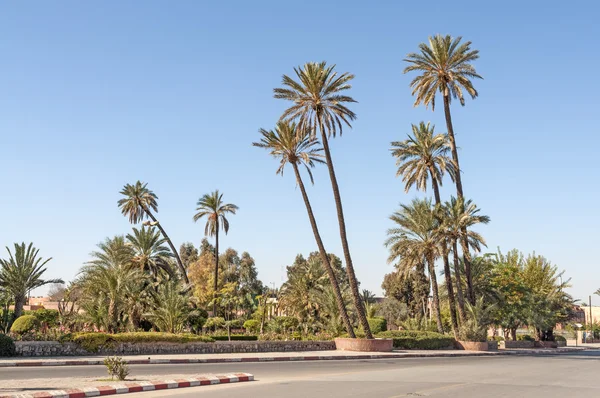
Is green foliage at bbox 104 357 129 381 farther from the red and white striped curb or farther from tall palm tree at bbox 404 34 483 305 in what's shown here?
tall palm tree at bbox 404 34 483 305

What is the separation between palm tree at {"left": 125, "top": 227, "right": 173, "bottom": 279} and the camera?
A: 57188 mm

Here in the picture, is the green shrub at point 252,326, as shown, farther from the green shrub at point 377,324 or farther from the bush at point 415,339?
the bush at point 415,339

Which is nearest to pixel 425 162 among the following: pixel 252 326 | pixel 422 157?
pixel 422 157

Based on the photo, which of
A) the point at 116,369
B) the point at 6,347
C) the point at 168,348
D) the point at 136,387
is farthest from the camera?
the point at 168,348

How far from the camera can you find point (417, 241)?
169ft

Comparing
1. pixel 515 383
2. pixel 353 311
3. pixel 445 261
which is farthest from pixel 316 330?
pixel 515 383

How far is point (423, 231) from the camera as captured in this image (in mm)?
51125

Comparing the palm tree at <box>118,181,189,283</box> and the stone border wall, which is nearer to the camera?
the stone border wall

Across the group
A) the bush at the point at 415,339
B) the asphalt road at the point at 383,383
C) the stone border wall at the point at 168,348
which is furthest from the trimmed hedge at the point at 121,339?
the bush at the point at 415,339

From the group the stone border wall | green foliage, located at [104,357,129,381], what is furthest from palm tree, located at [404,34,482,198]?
green foliage, located at [104,357,129,381]

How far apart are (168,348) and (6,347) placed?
836 centimetres

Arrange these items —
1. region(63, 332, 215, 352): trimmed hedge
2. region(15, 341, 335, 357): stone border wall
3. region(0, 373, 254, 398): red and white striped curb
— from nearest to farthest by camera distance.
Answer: region(0, 373, 254, 398): red and white striped curb → region(15, 341, 335, 357): stone border wall → region(63, 332, 215, 352): trimmed hedge

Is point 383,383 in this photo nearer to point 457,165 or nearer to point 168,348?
point 168,348

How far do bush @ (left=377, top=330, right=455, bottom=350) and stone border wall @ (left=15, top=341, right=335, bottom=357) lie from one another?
6347 mm
